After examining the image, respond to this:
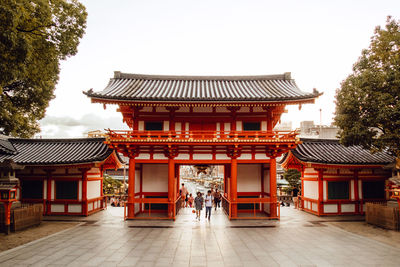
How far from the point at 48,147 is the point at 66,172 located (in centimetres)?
394

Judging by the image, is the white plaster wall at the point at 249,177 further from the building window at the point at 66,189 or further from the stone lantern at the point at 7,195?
the stone lantern at the point at 7,195

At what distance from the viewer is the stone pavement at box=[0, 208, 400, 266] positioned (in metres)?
9.92

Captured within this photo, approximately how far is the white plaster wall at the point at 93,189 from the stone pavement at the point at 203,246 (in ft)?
12.7

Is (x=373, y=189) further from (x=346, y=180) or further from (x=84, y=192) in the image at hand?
(x=84, y=192)

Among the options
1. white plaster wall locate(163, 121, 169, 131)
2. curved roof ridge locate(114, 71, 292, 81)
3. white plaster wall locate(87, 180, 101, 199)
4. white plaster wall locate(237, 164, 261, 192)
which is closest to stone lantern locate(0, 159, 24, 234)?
white plaster wall locate(87, 180, 101, 199)

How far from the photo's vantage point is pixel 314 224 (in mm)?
16906

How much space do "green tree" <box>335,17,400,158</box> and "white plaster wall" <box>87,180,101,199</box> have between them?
19.2 meters

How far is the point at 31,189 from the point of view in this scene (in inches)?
778

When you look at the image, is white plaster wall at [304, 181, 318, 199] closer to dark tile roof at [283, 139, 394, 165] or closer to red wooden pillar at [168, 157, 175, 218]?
dark tile roof at [283, 139, 394, 165]

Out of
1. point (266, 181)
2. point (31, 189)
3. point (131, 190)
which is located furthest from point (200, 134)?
point (31, 189)

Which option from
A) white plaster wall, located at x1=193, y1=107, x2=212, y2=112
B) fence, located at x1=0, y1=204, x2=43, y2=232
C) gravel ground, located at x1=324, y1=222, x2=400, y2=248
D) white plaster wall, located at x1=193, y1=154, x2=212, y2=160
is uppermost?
white plaster wall, located at x1=193, y1=107, x2=212, y2=112

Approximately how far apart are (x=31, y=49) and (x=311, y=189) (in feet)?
70.0

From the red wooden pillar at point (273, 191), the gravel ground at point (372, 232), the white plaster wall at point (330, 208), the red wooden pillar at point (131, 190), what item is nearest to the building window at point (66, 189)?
the red wooden pillar at point (131, 190)

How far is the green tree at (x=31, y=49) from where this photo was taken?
30.9 feet
